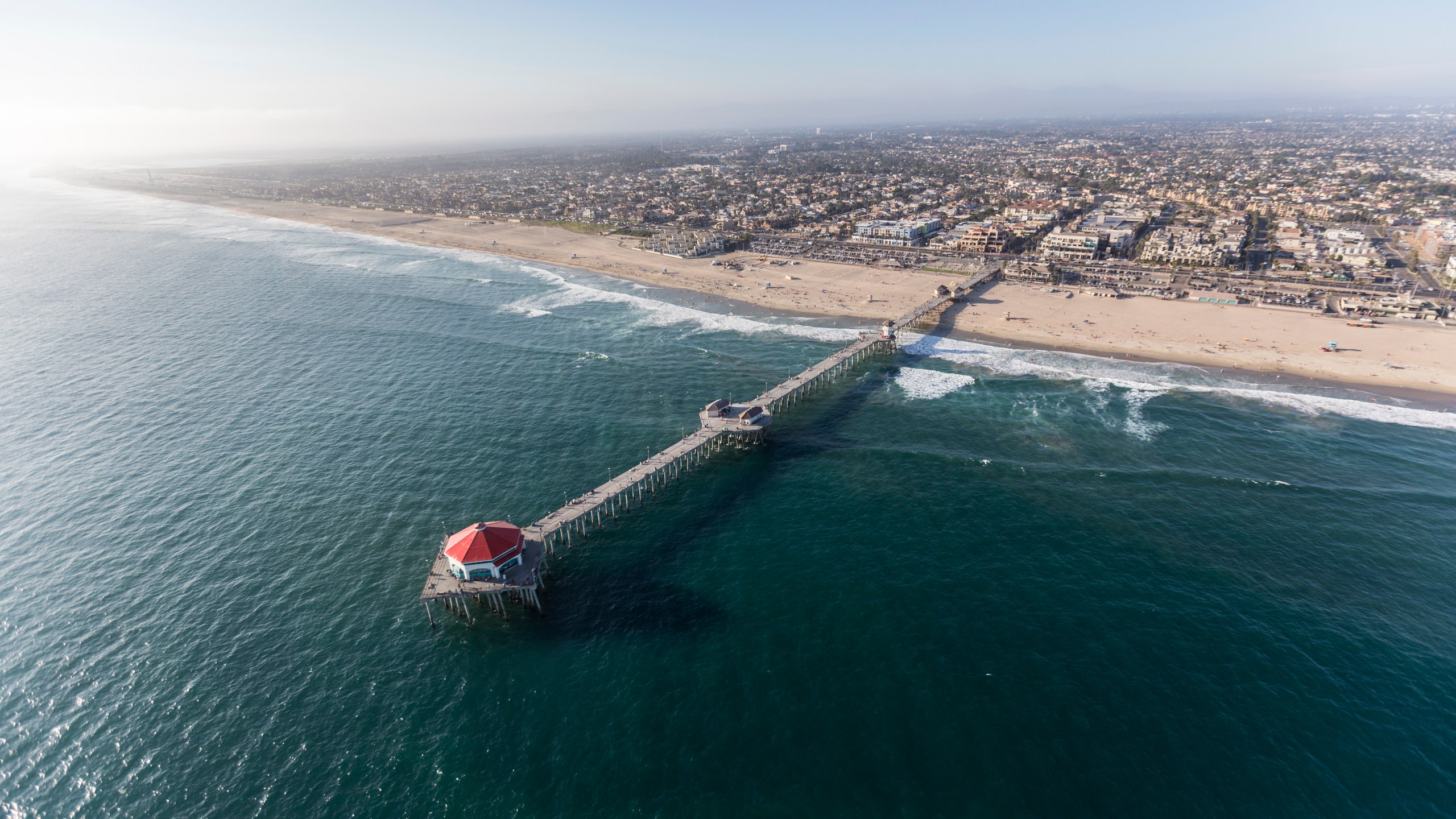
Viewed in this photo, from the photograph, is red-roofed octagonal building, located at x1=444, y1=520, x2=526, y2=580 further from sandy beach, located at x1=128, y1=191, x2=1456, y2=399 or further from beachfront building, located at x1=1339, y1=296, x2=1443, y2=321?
beachfront building, located at x1=1339, y1=296, x2=1443, y2=321

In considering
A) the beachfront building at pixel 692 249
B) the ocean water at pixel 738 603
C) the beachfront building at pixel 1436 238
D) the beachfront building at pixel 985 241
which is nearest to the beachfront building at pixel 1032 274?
the beachfront building at pixel 985 241

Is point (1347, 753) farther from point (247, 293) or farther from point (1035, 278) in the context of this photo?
point (247, 293)

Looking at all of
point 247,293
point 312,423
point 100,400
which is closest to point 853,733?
point 312,423

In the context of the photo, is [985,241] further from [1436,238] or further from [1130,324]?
[1436,238]

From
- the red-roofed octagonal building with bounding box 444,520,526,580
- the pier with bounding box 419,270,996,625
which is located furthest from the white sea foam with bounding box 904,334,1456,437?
the red-roofed octagonal building with bounding box 444,520,526,580

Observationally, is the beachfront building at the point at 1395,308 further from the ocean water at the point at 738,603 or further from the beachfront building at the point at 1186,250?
the ocean water at the point at 738,603
